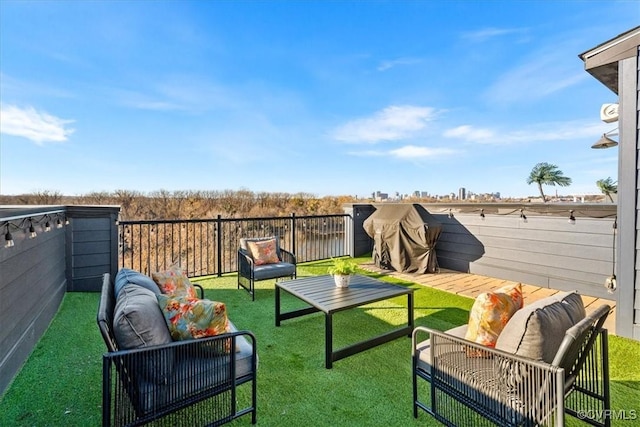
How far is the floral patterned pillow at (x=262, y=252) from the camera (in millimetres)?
4602

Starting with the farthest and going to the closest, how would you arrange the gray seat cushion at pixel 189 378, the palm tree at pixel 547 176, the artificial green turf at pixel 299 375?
the palm tree at pixel 547 176 < the artificial green turf at pixel 299 375 < the gray seat cushion at pixel 189 378

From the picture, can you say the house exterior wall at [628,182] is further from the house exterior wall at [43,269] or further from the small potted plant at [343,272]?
the house exterior wall at [43,269]

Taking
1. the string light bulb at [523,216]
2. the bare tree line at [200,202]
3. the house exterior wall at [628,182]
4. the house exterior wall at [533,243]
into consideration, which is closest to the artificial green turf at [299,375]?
the house exterior wall at [628,182]

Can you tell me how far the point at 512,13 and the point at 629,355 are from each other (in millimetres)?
6093

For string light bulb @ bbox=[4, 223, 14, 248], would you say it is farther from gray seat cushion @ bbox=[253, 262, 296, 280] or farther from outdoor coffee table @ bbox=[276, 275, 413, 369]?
gray seat cushion @ bbox=[253, 262, 296, 280]

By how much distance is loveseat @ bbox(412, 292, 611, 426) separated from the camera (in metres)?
1.27

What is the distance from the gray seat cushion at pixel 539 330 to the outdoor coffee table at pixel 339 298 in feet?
4.26

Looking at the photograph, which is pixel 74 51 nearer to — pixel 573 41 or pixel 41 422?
pixel 41 422

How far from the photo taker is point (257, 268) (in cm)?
433

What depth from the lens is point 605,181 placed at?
257 inches

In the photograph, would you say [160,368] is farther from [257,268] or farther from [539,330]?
[257,268]

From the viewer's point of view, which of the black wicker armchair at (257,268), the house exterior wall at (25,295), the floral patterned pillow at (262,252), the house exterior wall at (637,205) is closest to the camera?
the house exterior wall at (25,295)

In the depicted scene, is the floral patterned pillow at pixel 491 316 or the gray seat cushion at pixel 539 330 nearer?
the gray seat cushion at pixel 539 330

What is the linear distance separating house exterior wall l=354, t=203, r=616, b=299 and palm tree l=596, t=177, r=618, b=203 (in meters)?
2.29
